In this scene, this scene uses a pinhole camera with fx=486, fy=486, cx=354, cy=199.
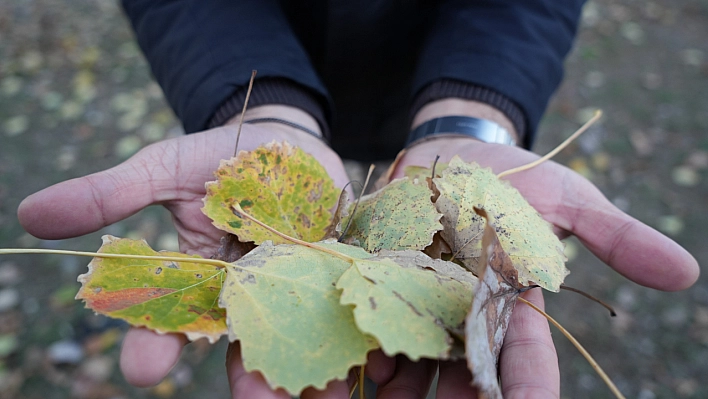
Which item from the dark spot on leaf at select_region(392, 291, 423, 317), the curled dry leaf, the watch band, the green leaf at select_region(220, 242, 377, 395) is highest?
the dark spot on leaf at select_region(392, 291, 423, 317)

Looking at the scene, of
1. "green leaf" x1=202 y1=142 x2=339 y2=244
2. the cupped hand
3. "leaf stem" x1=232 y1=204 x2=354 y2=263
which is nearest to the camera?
the cupped hand

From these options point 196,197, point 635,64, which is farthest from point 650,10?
point 196,197

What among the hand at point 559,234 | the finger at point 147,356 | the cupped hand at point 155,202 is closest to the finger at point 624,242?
the hand at point 559,234

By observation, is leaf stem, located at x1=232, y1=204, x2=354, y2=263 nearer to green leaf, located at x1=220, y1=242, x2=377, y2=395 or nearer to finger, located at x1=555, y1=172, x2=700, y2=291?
green leaf, located at x1=220, y1=242, x2=377, y2=395

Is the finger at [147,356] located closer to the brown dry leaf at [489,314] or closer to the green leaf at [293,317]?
the green leaf at [293,317]

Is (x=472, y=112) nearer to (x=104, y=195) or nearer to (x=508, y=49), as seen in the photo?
(x=508, y=49)

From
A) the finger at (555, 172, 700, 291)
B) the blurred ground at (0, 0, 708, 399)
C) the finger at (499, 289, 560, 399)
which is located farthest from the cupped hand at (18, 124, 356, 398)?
the blurred ground at (0, 0, 708, 399)

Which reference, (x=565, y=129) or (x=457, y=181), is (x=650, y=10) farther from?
(x=457, y=181)
